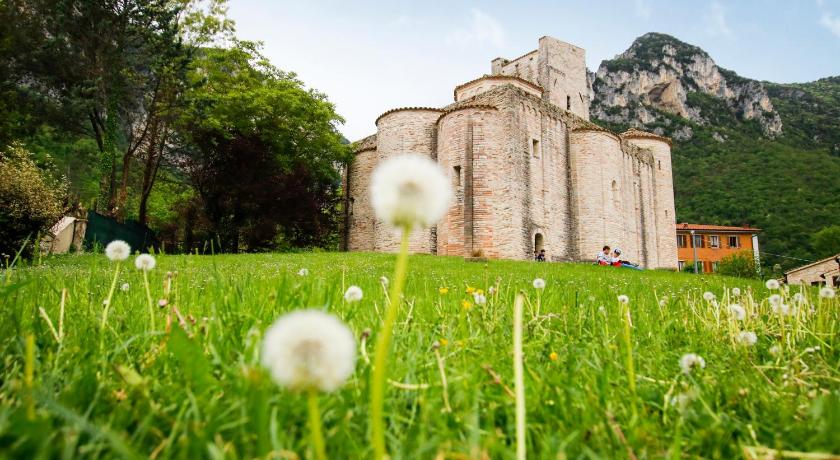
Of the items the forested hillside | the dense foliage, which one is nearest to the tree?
the dense foliage

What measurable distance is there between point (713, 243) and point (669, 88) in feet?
180

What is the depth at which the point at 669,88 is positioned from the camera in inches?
3819

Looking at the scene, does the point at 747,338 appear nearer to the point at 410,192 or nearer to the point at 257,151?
the point at 410,192

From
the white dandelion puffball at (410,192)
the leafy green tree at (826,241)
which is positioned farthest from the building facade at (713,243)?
the white dandelion puffball at (410,192)

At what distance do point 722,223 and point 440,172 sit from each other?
220 feet

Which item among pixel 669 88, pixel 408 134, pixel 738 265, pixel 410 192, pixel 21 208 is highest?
pixel 669 88

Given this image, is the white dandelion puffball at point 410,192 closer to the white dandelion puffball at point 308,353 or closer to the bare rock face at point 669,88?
the white dandelion puffball at point 308,353

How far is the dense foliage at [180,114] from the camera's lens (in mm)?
21094

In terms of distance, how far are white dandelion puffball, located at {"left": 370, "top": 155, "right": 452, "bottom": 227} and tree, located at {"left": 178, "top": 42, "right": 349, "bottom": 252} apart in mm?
24561

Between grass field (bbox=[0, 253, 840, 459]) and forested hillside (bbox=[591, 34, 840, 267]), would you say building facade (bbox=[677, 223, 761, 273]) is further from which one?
grass field (bbox=[0, 253, 840, 459])

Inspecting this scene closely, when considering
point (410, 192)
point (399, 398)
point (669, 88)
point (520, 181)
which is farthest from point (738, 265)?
point (669, 88)

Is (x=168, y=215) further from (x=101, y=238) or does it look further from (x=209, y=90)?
(x=101, y=238)

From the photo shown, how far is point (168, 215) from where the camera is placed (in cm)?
3391

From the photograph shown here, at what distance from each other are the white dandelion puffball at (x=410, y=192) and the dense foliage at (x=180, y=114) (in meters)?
22.5
